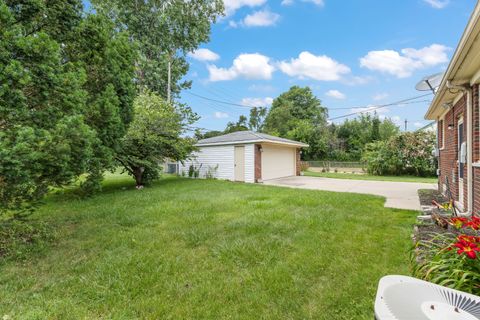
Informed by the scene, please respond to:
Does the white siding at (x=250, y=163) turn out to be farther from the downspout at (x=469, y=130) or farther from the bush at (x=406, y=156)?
the bush at (x=406, y=156)

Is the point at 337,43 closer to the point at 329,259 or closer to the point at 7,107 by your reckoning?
the point at 329,259

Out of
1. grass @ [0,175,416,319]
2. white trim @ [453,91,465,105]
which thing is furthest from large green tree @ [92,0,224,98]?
white trim @ [453,91,465,105]

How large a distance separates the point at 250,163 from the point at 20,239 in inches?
391

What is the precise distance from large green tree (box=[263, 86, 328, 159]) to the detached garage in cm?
1036

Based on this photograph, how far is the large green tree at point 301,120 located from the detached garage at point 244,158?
10.4 metres

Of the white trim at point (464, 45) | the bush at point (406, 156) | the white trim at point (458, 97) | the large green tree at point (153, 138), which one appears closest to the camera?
the white trim at point (464, 45)

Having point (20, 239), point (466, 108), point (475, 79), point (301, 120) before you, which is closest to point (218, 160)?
point (20, 239)

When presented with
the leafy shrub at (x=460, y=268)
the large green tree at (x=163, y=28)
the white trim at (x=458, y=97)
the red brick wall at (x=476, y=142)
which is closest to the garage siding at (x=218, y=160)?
the large green tree at (x=163, y=28)

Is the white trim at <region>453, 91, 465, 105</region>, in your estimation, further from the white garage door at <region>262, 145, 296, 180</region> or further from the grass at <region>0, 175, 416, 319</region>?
the white garage door at <region>262, 145, 296, 180</region>

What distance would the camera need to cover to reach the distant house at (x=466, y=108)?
10.2 feet

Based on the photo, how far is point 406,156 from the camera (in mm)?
17375

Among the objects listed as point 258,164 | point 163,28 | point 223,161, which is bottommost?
point 258,164

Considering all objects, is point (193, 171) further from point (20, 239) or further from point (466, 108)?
point (466, 108)

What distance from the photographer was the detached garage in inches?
514
